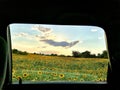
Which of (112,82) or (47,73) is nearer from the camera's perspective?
(47,73)

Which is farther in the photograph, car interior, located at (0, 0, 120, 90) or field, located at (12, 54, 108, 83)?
field, located at (12, 54, 108, 83)

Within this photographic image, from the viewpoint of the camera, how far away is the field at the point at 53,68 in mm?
4551

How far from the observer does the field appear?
4551 millimetres

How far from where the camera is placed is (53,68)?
457 centimetres

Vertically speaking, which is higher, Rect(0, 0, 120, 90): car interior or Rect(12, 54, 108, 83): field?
Rect(0, 0, 120, 90): car interior
